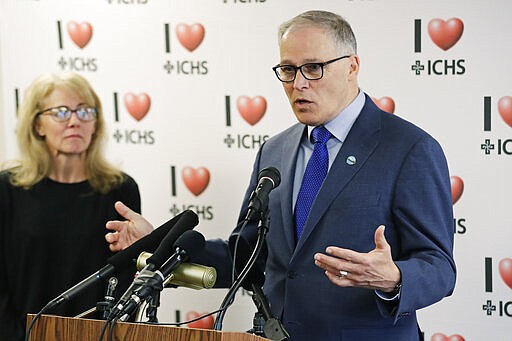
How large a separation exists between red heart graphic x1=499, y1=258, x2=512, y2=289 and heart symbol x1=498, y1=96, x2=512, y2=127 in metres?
0.57

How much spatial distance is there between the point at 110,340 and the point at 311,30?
1239 millimetres

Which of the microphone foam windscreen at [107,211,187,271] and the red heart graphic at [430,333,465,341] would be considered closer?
the microphone foam windscreen at [107,211,187,271]

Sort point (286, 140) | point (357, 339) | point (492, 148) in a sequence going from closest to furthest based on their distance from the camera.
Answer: point (357, 339)
point (286, 140)
point (492, 148)

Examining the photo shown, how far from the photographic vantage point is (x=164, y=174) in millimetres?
4145

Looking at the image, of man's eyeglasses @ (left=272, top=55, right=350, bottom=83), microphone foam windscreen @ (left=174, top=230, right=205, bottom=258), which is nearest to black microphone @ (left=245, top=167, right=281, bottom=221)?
microphone foam windscreen @ (left=174, top=230, right=205, bottom=258)

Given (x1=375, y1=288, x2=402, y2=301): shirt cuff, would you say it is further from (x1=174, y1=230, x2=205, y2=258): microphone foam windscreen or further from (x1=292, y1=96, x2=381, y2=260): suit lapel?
(x1=174, y1=230, x2=205, y2=258): microphone foam windscreen

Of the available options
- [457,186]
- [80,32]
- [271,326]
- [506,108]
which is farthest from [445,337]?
[80,32]

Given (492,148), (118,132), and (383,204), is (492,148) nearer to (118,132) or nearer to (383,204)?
(383,204)

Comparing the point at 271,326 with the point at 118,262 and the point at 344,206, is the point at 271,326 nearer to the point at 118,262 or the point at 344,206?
the point at 118,262

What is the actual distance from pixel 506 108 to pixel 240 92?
Answer: 1.21 metres

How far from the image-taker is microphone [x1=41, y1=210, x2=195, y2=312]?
79.4 inches

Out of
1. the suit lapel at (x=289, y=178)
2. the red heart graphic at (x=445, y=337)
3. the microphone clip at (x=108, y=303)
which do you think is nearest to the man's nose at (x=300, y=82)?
the suit lapel at (x=289, y=178)

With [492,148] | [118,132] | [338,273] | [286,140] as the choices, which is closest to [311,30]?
[286,140]

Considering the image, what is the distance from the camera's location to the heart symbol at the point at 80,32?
4.21 m
